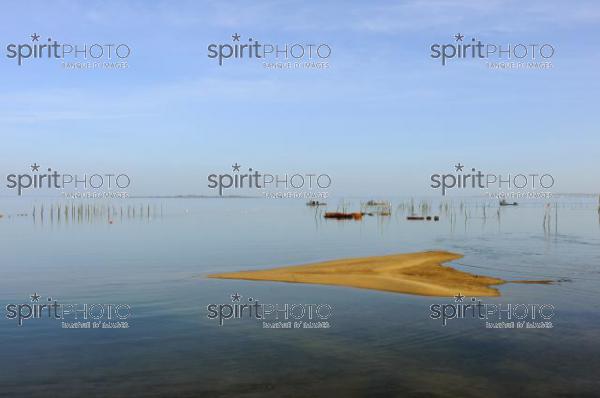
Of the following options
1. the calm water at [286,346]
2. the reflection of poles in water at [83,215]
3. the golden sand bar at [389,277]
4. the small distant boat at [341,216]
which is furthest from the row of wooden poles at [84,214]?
the calm water at [286,346]

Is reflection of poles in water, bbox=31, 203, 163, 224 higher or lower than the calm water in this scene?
higher

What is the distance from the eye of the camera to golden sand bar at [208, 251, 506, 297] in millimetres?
24594

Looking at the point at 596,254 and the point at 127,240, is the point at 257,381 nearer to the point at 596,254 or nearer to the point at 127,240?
the point at 596,254

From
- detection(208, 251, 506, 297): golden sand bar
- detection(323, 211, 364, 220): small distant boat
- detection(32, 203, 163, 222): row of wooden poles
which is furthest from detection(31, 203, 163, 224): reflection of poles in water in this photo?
detection(208, 251, 506, 297): golden sand bar

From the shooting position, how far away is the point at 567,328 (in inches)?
691

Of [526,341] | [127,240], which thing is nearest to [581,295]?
[526,341]

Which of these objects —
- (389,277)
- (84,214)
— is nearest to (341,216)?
(84,214)

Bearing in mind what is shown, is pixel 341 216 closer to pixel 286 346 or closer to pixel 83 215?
pixel 83 215

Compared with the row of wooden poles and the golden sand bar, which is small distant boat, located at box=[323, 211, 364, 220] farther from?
the golden sand bar

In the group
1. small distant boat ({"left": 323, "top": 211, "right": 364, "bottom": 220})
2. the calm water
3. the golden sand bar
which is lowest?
the calm water

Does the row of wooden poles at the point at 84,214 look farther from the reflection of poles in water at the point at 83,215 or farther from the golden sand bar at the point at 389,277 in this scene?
the golden sand bar at the point at 389,277

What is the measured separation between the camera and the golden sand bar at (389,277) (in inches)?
968

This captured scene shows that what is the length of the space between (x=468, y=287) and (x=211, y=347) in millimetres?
14255

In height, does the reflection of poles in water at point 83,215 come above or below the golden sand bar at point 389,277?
above
